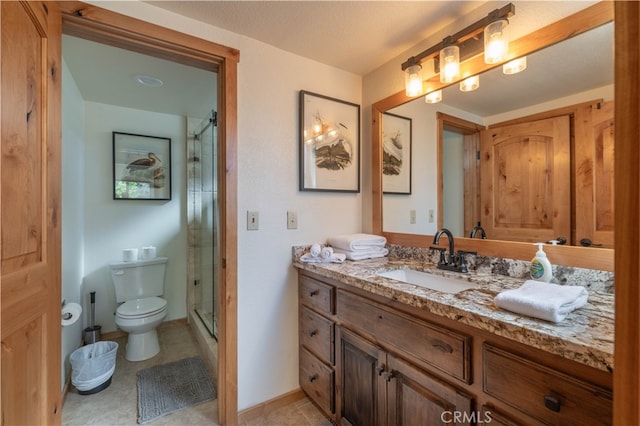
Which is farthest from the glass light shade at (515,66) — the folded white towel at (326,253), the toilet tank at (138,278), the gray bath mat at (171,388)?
the toilet tank at (138,278)

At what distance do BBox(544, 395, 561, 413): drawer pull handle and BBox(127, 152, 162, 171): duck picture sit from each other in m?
3.32

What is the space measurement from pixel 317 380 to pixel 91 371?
154cm

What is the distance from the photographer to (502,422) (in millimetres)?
811

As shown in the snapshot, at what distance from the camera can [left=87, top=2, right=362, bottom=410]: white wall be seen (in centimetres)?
167

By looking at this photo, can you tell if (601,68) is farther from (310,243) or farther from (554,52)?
(310,243)

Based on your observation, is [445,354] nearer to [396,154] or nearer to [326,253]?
[326,253]

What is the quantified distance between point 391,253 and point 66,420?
7.28ft

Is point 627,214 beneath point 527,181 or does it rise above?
beneath

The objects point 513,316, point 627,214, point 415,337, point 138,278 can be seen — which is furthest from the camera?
point 138,278

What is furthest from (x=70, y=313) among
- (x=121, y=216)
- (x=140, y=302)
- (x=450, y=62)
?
(x=450, y=62)

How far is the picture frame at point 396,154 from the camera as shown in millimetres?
1914

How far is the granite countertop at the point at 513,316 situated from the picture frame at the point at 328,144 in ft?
2.53

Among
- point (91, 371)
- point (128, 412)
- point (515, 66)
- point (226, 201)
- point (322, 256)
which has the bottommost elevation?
point (128, 412)

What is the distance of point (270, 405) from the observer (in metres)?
1.73
